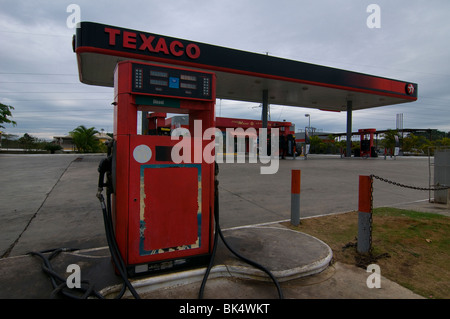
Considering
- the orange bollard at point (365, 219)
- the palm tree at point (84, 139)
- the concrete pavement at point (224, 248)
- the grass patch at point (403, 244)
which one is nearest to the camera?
the concrete pavement at point (224, 248)

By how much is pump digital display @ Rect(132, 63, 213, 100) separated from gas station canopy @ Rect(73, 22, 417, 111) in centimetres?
1034

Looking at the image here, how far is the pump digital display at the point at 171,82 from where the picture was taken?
265cm

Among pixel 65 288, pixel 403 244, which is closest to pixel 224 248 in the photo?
pixel 65 288

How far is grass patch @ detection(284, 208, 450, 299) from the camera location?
2.84 metres

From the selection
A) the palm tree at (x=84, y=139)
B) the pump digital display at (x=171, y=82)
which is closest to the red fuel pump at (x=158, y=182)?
the pump digital display at (x=171, y=82)

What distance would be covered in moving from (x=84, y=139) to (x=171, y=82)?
32.1m

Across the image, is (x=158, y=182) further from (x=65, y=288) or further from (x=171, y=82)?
(x=65, y=288)

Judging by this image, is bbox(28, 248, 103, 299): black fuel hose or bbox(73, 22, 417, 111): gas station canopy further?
bbox(73, 22, 417, 111): gas station canopy

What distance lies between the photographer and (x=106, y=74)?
15.5m

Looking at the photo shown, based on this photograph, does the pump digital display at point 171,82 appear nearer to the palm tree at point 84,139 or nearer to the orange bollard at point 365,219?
the orange bollard at point 365,219

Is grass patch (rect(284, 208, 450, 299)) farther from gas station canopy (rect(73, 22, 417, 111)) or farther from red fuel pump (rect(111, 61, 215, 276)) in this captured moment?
gas station canopy (rect(73, 22, 417, 111))

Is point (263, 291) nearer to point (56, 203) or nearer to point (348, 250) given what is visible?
point (348, 250)

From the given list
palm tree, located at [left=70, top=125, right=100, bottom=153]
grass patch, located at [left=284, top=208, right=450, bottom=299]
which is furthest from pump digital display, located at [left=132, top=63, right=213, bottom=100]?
palm tree, located at [left=70, top=125, right=100, bottom=153]
